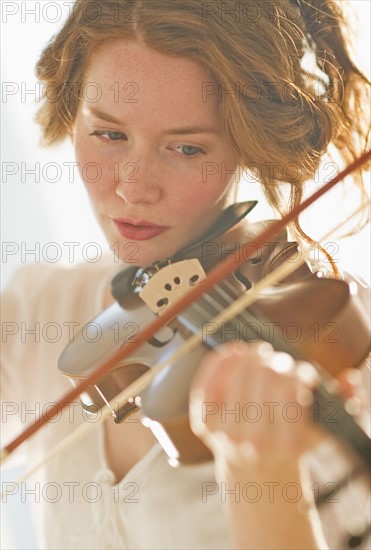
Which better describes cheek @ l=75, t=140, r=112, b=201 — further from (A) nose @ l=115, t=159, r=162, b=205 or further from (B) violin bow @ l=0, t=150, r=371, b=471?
(B) violin bow @ l=0, t=150, r=371, b=471

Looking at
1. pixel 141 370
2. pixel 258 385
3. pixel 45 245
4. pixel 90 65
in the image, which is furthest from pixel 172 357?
pixel 45 245

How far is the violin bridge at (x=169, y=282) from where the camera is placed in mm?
750

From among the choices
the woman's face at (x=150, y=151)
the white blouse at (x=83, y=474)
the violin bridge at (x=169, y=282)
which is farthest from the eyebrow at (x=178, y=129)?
the white blouse at (x=83, y=474)

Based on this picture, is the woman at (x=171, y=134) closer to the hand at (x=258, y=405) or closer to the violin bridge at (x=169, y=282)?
the violin bridge at (x=169, y=282)

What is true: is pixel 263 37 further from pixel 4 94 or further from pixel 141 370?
pixel 4 94

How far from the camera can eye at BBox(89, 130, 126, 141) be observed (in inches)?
31.1

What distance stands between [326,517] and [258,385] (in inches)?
11.9

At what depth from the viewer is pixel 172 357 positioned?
0.68 meters

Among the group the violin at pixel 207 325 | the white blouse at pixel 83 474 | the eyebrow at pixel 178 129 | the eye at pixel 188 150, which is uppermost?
the eyebrow at pixel 178 129

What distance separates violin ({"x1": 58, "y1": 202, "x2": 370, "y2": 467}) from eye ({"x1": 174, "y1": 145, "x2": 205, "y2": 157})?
6 cm

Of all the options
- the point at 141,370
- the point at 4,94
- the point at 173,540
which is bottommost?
the point at 173,540

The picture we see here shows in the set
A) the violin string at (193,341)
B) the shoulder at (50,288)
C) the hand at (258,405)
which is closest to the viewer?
the hand at (258,405)

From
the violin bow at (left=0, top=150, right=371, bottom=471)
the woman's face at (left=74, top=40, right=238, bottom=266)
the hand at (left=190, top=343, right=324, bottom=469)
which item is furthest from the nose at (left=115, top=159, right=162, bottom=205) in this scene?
the hand at (left=190, top=343, right=324, bottom=469)

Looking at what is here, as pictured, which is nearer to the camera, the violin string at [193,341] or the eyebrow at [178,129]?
the violin string at [193,341]
